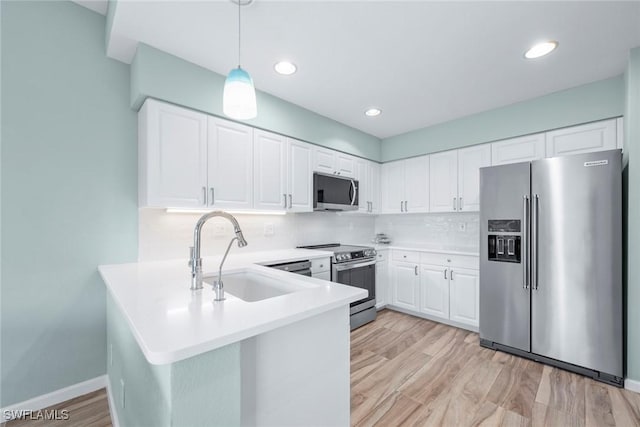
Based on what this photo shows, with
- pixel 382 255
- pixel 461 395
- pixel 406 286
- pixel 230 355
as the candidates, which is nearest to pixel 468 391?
pixel 461 395

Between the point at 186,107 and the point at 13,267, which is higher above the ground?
the point at 186,107

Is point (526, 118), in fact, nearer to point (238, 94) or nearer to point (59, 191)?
point (238, 94)

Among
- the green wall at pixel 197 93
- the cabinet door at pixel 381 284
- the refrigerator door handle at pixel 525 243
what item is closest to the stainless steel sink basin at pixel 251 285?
the green wall at pixel 197 93

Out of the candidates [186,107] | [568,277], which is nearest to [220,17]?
[186,107]

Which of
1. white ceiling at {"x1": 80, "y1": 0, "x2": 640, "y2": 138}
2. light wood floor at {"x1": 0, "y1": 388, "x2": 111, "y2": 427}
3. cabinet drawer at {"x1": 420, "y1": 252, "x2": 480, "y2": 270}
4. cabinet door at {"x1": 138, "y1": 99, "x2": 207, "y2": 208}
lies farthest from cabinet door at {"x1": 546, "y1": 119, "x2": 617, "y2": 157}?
light wood floor at {"x1": 0, "y1": 388, "x2": 111, "y2": 427}

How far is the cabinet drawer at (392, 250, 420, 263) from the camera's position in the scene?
3.64m

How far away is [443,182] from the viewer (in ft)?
11.9

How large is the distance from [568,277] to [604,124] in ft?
4.81

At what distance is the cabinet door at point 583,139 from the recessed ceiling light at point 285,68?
263 centimetres

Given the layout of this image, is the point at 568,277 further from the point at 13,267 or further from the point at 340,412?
the point at 13,267

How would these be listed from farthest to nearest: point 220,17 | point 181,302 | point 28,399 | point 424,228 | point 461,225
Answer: point 424,228 < point 461,225 < point 28,399 < point 220,17 < point 181,302

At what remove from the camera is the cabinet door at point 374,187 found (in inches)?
163

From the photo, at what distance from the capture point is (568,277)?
2342 mm

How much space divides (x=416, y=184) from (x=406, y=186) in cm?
16
